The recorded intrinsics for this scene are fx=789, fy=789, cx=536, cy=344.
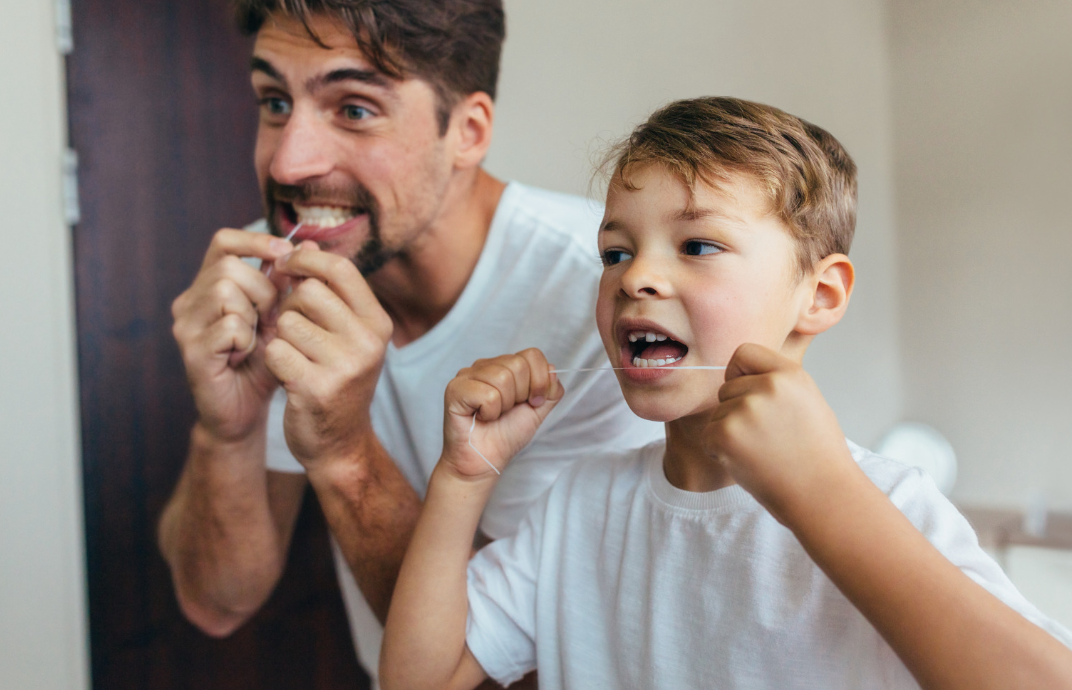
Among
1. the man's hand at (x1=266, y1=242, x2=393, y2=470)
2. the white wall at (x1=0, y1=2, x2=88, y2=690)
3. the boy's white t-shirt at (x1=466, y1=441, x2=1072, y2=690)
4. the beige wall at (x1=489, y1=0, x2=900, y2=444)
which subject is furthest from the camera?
the white wall at (x1=0, y1=2, x2=88, y2=690)

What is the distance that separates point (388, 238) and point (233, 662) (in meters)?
1.03

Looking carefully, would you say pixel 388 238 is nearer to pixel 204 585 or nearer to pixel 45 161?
pixel 204 585

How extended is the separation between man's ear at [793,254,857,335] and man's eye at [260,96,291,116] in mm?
770

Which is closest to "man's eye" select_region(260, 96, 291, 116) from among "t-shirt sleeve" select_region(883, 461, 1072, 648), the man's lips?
the man's lips

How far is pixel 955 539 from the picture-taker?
55 cm

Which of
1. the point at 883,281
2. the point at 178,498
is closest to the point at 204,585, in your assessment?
the point at 178,498

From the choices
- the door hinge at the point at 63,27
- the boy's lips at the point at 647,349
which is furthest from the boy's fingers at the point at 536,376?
the door hinge at the point at 63,27

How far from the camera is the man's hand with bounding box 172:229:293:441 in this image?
97 centimetres

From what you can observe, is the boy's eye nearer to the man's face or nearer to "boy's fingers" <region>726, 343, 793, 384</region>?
"boy's fingers" <region>726, 343, 793, 384</region>

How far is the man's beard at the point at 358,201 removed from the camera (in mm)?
1087

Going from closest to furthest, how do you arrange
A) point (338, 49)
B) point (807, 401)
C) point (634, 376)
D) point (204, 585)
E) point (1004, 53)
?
1. point (807, 401)
2. point (634, 376)
3. point (338, 49)
4. point (204, 585)
5. point (1004, 53)

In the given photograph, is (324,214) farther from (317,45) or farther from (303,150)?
(317,45)

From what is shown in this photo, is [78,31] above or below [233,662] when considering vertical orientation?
above

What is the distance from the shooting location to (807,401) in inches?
20.8
